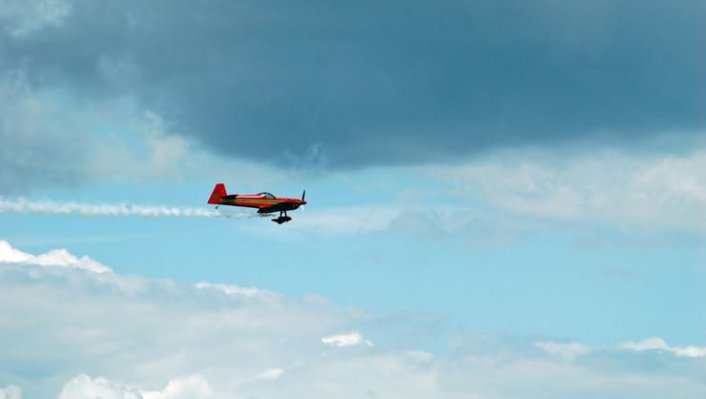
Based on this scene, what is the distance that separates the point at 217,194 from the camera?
18762cm

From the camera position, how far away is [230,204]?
189 metres

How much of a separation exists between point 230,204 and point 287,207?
13243 mm

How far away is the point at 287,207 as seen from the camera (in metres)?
193

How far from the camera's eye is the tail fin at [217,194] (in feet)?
612

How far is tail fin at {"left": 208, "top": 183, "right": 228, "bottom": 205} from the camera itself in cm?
18662
